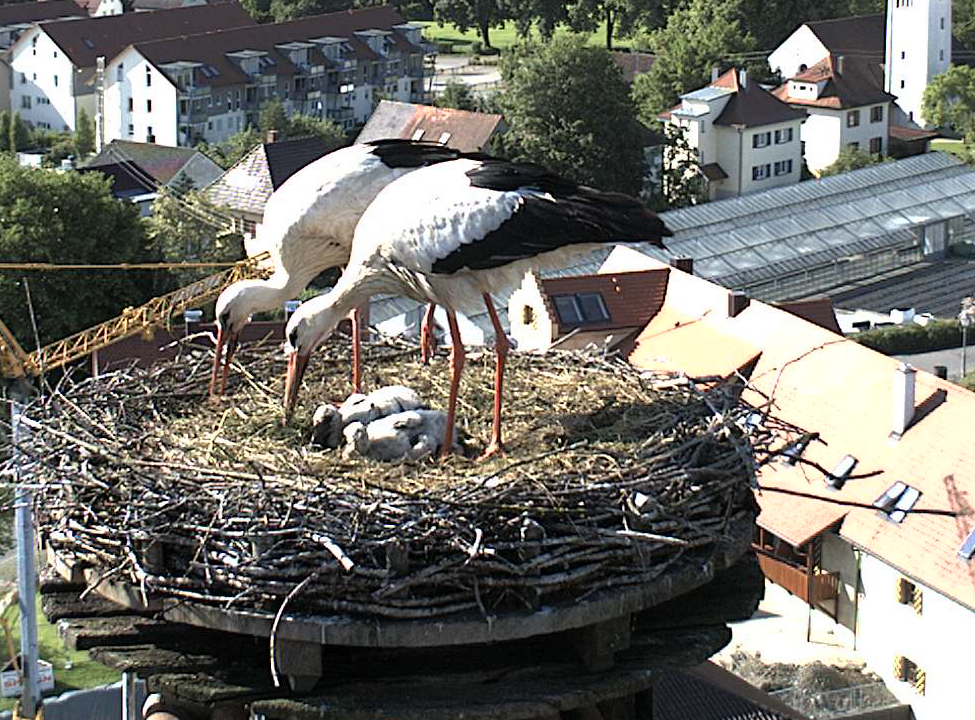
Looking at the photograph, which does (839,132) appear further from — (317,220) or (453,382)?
(453,382)

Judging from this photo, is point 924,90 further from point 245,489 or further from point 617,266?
point 245,489

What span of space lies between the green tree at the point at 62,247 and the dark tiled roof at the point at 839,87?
28.8m

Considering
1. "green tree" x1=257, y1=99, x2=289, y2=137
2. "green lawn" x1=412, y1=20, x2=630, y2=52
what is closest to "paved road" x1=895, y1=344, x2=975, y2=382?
"green tree" x1=257, y1=99, x2=289, y2=137

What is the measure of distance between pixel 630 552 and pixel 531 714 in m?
0.75

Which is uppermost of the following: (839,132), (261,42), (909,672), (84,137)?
(261,42)

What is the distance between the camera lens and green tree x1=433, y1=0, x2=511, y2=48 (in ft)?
281

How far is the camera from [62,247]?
41.6m

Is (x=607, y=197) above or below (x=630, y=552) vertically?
above

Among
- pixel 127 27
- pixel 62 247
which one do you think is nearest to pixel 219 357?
pixel 62 247

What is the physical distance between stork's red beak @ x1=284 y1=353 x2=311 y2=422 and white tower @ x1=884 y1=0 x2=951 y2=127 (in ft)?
203

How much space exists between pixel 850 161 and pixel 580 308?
32.2m

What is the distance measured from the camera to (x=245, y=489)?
8180mm

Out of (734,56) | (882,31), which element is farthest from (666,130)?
(882,31)

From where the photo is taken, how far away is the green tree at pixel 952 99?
6769cm
